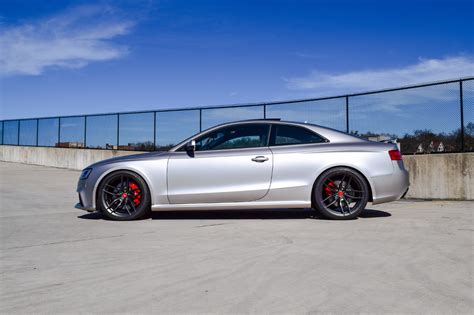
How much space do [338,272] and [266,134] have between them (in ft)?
11.3

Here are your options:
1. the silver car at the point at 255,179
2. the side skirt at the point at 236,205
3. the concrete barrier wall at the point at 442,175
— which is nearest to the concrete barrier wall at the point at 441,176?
the concrete barrier wall at the point at 442,175

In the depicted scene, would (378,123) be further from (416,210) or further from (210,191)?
(210,191)

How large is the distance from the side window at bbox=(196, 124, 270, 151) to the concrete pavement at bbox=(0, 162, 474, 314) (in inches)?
43.6

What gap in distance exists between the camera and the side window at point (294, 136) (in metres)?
6.89

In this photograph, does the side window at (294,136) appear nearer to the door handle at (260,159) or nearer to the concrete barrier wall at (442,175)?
the door handle at (260,159)

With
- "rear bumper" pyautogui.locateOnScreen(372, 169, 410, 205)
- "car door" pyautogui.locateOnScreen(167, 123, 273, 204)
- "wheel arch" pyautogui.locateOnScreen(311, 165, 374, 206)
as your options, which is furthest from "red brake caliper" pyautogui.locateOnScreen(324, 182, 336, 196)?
"car door" pyautogui.locateOnScreen(167, 123, 273, 204)

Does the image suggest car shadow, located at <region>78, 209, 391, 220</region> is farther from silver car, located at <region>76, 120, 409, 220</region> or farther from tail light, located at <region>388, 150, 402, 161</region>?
tail light, located at <region>388, 150, 402, 161</region>

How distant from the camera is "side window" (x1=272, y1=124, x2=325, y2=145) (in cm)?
689

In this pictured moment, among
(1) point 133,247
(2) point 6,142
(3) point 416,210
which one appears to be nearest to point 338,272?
(1) point 133,247

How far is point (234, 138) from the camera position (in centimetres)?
694

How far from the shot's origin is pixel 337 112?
41.3ft

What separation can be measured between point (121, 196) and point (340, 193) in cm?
322

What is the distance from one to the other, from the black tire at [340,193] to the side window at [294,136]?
580 mm

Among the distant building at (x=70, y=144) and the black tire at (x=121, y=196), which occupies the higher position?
the distant building at (x=70, y=144)
